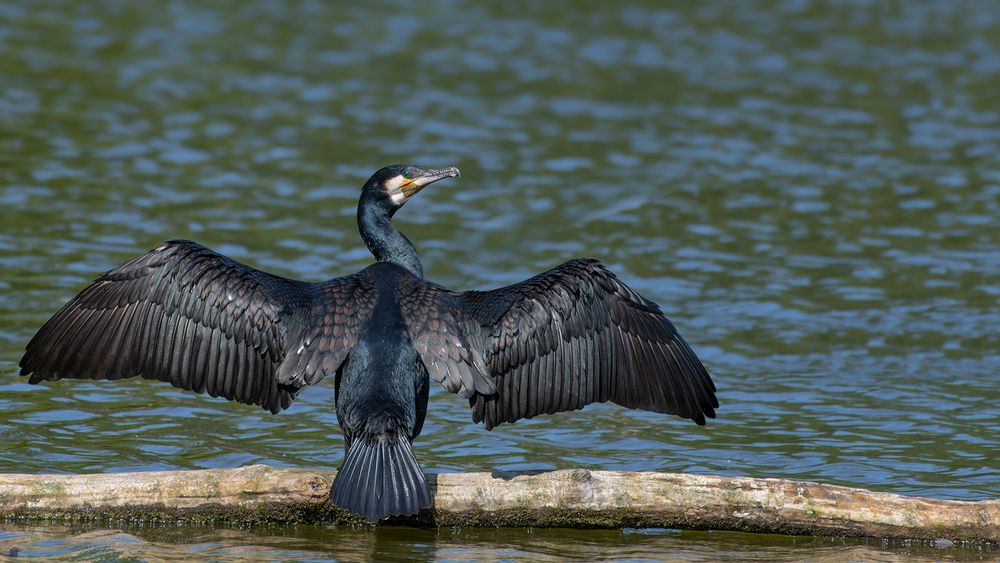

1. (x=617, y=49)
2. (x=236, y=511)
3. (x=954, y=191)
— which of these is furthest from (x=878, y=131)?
(x=236, y=511)

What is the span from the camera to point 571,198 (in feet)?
51.9

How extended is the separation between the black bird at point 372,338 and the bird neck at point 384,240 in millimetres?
347

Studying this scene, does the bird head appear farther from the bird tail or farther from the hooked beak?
the bird tail

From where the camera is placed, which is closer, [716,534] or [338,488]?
[338,488]

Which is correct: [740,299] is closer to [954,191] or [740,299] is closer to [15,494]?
[954,191]

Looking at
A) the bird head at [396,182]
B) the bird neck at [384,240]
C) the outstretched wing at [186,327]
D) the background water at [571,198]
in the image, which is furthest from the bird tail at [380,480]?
the bird head at [396,182]

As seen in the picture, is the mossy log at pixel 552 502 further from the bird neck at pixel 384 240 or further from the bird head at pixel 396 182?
the bird head at pixel 396 182

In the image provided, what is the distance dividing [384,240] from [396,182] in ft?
1.36

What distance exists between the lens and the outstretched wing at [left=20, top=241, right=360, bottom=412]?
26.6ft

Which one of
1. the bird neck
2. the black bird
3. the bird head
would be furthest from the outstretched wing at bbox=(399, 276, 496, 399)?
the bird head

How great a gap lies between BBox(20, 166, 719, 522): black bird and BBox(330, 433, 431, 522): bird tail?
1.34 ft

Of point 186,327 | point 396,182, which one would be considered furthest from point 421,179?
point 186,327

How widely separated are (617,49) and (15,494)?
48.8 feet

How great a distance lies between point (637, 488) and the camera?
7.54 meters
